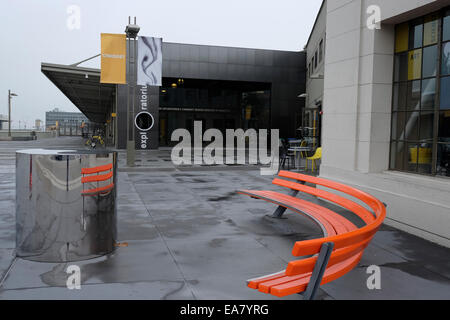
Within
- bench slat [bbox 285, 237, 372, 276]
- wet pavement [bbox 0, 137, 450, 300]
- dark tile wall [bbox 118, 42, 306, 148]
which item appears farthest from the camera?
dark tile wall [bbox 118, 42, 306, 148]

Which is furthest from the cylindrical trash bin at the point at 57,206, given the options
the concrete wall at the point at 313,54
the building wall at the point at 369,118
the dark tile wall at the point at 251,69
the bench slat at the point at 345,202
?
the dark tile wall at the point at 251,69

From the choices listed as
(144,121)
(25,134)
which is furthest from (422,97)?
(25,134)

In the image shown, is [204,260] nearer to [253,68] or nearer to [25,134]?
[253,68]

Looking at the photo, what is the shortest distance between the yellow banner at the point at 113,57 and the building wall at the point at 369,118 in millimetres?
9301

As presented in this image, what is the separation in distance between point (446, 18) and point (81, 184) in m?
5.91

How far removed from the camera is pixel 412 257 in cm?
524

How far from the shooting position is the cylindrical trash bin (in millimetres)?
4719

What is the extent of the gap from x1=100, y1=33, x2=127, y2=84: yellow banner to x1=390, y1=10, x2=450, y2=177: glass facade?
10959 millimetres

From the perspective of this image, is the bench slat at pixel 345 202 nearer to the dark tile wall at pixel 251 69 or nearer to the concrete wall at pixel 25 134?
the dark tile wall at pixel 251 69

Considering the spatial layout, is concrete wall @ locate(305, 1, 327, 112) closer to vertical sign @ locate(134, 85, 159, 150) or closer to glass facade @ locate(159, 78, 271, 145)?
glass facade @ locate(159, 78, 271, 145)

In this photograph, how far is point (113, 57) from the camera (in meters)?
16.2

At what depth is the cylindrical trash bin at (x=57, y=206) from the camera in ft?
15.5

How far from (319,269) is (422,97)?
5.04 metres

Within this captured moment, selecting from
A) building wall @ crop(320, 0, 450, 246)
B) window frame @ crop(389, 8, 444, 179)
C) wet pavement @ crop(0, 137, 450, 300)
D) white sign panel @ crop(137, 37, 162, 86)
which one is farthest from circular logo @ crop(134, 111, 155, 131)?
window frame @ crop(389, 8, 444, 179)
